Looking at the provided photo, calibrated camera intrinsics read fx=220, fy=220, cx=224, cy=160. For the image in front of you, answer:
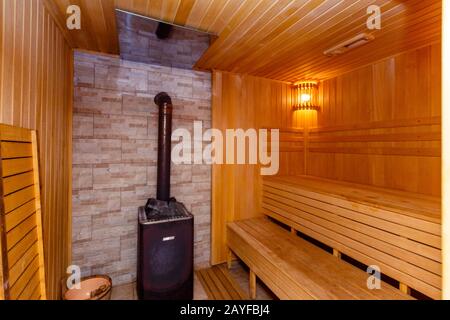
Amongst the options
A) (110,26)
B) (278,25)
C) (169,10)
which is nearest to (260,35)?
(278,25)

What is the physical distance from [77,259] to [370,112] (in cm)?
392

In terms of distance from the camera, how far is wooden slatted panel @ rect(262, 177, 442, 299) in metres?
1.47

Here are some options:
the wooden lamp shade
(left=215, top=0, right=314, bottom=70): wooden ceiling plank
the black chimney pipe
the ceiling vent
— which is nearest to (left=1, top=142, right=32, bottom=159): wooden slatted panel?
the black chimney pipe

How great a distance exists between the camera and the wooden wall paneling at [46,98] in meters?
1.15

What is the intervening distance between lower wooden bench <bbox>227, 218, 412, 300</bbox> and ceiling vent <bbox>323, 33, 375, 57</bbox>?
6.97 feet

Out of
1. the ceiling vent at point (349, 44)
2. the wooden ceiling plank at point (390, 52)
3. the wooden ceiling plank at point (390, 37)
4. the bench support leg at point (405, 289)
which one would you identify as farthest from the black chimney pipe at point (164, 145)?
the bench support leg at point (405, 289)

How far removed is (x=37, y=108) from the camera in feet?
5.02

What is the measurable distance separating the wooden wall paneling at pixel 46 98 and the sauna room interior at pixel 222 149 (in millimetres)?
17

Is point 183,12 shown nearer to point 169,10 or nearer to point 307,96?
point 169,10

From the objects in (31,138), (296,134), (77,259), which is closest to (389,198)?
(296,134)

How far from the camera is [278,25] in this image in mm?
1986

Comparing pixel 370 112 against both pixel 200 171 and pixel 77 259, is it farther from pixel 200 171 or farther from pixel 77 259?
pixel 77 259

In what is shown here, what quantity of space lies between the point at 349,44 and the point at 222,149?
6.15ft

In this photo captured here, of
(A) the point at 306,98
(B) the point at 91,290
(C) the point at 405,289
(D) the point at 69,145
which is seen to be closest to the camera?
(C) the point at 405,289
